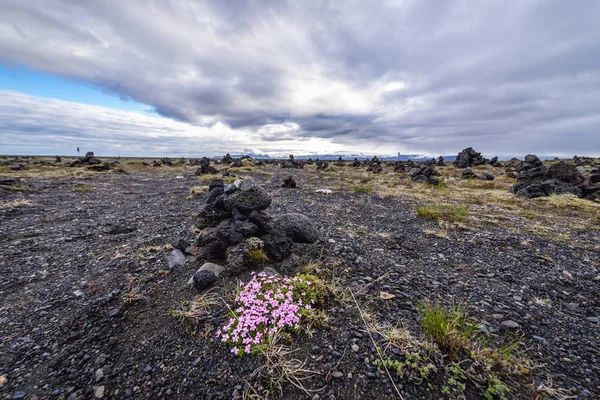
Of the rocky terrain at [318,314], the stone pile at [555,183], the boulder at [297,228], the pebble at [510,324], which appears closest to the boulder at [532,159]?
the stone pile at [555,183]

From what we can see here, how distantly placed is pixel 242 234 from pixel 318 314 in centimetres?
270

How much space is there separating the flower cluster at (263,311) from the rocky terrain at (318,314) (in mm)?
191

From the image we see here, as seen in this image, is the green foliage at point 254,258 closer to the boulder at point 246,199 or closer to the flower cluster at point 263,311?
the flower cluster at point 263,311

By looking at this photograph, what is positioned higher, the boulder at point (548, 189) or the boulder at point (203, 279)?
the boulder at point (548, 189)

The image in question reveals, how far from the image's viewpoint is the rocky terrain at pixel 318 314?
10.3ft

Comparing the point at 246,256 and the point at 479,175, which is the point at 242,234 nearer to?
the point at 246,256

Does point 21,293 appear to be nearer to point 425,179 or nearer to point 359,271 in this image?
point 359,271

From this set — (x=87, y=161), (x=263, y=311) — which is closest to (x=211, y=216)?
(x=263, y=311)

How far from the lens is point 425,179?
25641mm

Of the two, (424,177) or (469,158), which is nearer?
(424,177)

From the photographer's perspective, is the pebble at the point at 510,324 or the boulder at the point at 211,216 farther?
the boulder at the point at 211,216

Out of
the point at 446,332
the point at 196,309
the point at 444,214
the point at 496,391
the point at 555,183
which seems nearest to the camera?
the point at 496,391

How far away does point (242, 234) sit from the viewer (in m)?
5.91

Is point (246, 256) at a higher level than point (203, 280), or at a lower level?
higher
